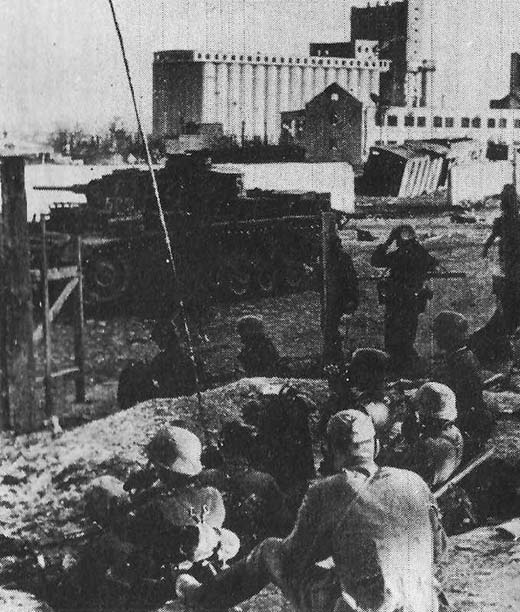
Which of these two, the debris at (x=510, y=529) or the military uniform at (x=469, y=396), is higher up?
the military uniform at (x=469, y=396)

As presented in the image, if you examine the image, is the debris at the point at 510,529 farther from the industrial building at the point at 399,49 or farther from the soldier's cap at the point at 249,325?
the industrial building at the point at 399,49

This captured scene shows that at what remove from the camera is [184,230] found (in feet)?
11.7

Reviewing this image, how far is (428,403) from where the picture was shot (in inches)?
110

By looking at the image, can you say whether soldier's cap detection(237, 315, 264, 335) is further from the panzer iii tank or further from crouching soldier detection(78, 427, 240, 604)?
crouching soldier detection(78, 427, 240, 604)

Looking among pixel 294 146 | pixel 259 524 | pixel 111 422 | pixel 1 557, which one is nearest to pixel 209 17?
pixel 294 146

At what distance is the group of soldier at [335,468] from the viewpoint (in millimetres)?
1895

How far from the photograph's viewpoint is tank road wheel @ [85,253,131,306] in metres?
3.39

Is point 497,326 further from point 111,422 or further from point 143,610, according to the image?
point 143,610

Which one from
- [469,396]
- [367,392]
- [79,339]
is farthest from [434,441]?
[79,339]

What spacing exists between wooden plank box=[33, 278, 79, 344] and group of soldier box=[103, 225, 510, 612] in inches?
14.9

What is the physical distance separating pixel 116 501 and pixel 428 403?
3.27 feet

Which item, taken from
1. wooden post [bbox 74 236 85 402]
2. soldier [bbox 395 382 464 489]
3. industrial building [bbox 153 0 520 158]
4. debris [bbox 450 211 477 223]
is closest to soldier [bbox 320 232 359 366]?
industrial building [bbox 153 0 520 158]

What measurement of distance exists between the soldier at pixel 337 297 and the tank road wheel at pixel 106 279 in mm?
785

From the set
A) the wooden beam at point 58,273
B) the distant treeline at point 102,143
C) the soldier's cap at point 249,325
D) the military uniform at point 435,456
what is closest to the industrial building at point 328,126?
the distant treeline at point 102,143
